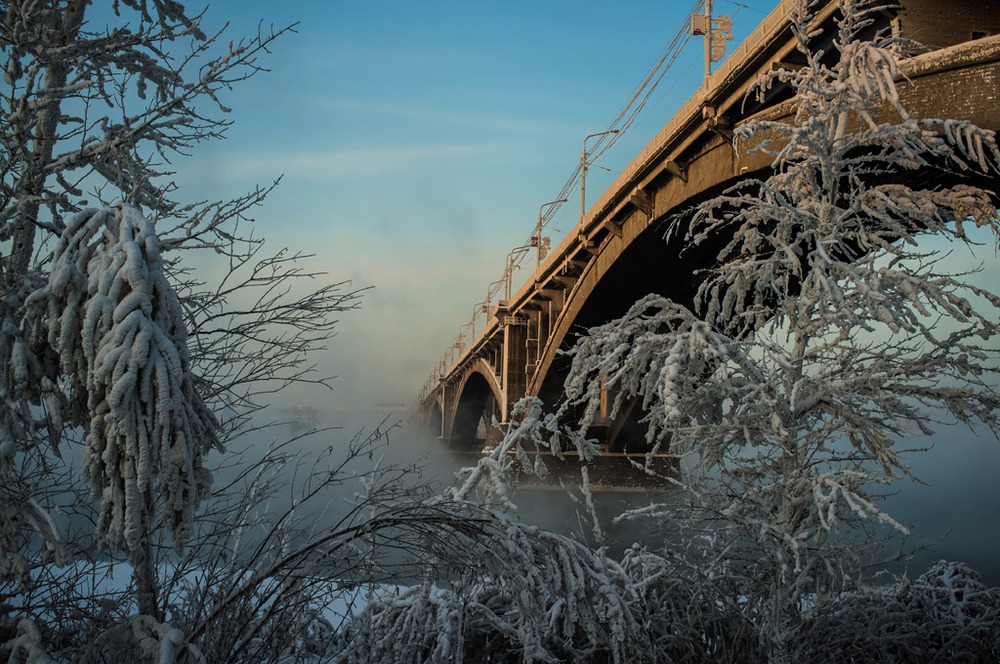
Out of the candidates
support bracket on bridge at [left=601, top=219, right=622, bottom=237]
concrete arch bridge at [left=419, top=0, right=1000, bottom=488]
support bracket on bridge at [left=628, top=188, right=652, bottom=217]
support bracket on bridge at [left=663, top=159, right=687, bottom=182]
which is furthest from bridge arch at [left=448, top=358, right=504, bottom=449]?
support bracket on bridge at [left=663, top=159, right=687, bottom=182]

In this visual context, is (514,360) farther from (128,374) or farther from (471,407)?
(128,374)

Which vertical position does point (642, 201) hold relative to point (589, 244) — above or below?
above

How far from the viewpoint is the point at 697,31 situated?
13.5 metres

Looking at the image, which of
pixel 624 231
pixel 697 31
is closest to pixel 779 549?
pixel 697 31

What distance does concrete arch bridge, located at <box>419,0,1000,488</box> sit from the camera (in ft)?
28.6

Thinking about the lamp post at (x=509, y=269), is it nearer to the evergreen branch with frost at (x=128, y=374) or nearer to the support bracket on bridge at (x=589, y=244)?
the support bracket on bridge at (x=589, y=244)

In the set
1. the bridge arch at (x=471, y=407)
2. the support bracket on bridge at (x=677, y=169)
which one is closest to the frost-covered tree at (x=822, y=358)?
the support bracket on bridge at (x=677, y=169)

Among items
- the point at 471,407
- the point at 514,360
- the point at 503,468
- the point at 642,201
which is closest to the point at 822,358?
the point at 503,468

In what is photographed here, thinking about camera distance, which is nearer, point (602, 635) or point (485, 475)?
point (602, 635)

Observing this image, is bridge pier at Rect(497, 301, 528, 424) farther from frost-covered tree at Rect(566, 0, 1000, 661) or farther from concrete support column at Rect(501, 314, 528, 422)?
frost-covered tree at Rect(566, 0, 1000, 661)

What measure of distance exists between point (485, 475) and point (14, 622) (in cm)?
344

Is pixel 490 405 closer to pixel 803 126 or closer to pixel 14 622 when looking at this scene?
pixel 803 126

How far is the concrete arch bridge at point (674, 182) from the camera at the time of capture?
28.6ft

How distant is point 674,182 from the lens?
1480 cm
